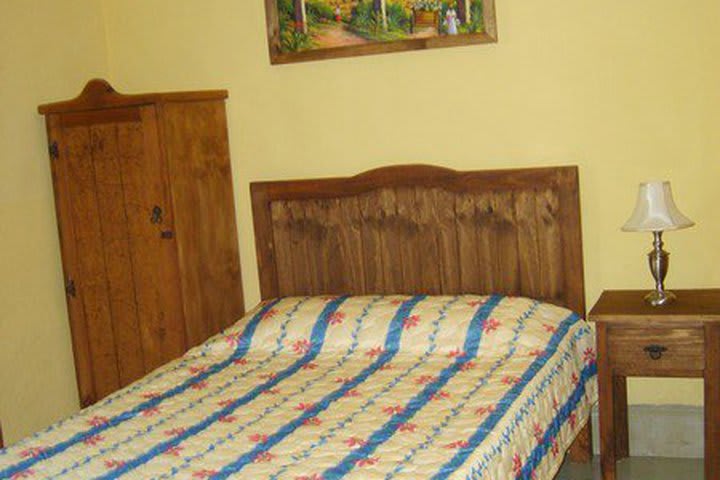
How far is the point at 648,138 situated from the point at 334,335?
1.26 metres

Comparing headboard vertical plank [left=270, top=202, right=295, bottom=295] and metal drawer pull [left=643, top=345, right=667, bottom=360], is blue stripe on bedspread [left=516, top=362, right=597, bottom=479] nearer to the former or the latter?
metal drawer pull [left=643, top=345, right=667, bottom=360]

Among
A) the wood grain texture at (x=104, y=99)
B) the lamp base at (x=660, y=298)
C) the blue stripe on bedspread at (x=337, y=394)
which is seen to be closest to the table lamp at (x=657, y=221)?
the lamp base at (x=660, y=298)

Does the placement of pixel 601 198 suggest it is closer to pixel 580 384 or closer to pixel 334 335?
pixel 580 384

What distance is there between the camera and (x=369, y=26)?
12.2 ft

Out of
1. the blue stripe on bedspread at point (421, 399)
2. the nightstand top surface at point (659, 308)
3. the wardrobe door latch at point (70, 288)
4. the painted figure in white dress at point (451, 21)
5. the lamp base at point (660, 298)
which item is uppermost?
the painted figure in white dress at point (451, 21)

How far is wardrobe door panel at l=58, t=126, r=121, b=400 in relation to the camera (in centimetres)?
381

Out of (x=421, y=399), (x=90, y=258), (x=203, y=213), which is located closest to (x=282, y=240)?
(x=203, y=213)

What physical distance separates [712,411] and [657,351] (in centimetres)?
24

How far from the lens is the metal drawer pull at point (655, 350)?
10.1ft

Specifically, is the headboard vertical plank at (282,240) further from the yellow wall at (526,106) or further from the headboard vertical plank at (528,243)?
the headboard vertical plank at (528,243)

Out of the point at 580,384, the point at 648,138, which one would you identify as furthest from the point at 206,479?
the point at 648,138

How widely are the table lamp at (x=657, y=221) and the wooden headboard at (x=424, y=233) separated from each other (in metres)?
0.31

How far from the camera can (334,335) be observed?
3426 mm

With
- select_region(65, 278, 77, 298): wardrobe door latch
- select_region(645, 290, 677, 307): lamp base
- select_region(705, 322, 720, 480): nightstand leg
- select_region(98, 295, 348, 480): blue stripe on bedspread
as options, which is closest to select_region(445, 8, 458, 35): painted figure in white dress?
select_region(98, 295, 348, 480): blue stripe on bedspread
